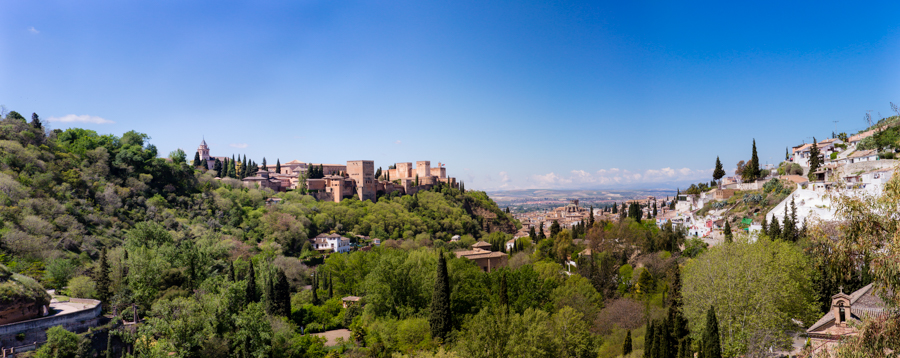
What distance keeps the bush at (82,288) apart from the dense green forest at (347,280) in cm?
9

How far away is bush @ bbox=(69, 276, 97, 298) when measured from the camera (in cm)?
2256

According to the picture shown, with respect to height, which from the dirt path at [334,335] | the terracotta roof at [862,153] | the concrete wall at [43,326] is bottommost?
the dirt path at [334,335]

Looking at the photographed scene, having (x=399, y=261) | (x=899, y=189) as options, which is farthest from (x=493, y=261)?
(x=899, y=189)

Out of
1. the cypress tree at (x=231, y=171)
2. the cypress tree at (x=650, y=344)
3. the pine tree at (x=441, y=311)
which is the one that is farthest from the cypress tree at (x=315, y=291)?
the cypress tree at (x=231, y=171)

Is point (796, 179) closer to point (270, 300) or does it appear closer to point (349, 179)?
point (270, 300)

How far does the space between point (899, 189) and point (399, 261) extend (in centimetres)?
2369

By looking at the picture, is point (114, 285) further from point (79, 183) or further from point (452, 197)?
point (452, 197)

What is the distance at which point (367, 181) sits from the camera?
224 feet

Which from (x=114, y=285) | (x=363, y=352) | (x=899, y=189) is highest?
(x=899, y=189)

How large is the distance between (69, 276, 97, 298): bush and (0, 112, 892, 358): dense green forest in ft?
0.28

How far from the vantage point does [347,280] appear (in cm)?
3192

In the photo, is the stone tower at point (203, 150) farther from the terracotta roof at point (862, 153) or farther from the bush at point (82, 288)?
the terracotta roof at point (862, 153)

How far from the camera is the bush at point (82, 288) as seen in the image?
22562 millimetres

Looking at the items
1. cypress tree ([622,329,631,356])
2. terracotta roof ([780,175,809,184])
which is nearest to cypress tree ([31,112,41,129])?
cypress tree ([622,329,631,356])
